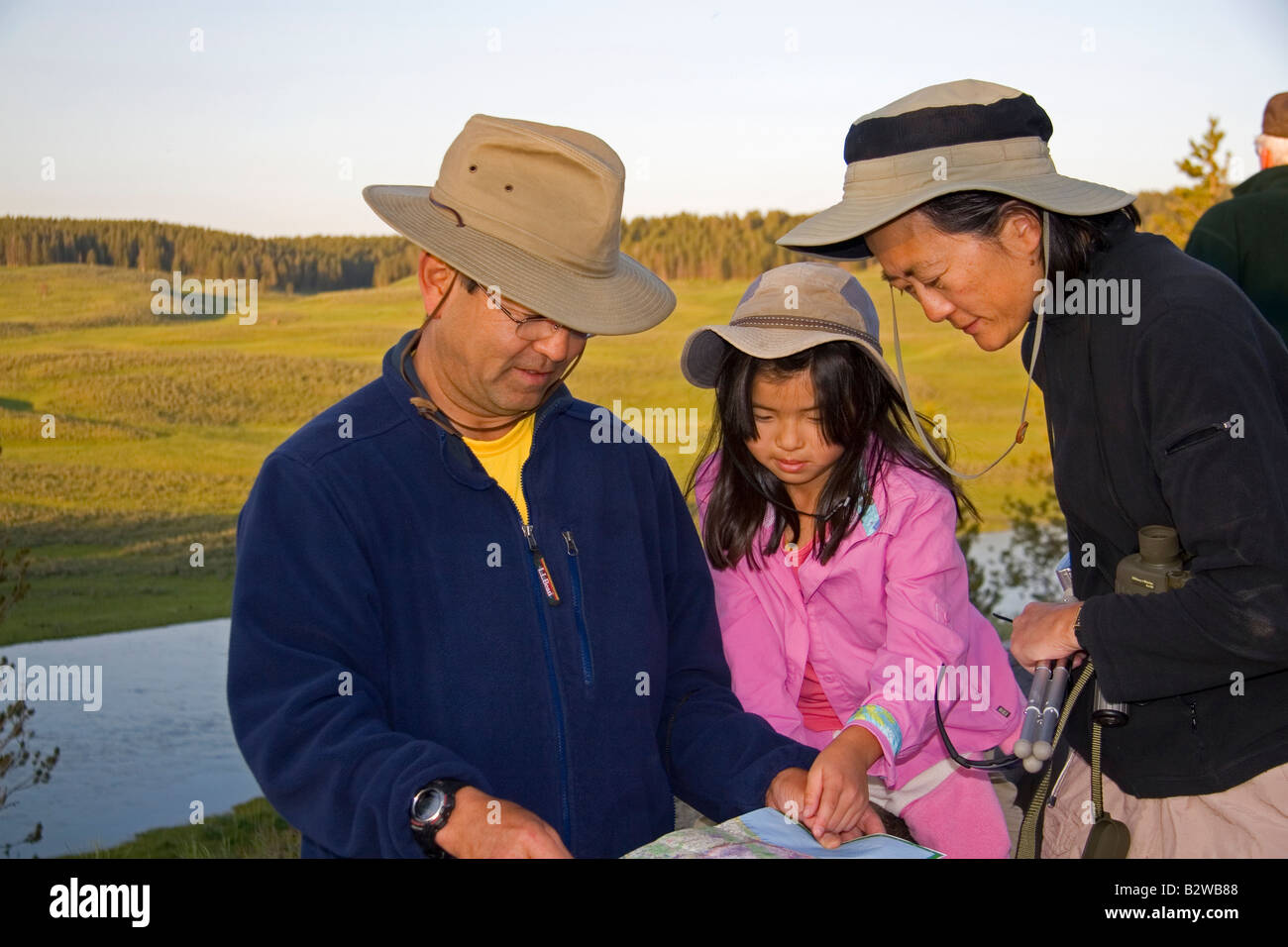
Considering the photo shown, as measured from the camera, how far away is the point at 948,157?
220 cm

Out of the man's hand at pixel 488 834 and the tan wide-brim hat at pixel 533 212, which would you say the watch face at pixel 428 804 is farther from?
the tan wide-brim hat at pixel 533 212

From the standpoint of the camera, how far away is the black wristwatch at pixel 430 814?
1.83m

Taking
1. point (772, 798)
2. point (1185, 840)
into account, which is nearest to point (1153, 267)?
point (1185, 840)

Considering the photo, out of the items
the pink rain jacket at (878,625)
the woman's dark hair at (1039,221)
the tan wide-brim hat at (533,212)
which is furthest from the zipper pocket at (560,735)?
the woman's dark hair at (1039,221)

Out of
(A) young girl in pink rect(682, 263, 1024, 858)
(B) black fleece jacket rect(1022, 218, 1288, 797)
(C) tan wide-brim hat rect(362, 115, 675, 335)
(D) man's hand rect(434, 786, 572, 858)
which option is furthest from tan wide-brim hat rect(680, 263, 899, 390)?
(D) man's hand rect(434, 786, 572, 858)

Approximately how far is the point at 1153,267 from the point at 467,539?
132 centimetres

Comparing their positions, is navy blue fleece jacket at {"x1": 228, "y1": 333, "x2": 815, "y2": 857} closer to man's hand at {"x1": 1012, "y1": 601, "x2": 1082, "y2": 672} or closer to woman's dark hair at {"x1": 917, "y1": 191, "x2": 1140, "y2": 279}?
man's hand at {"x1": 1012, "y1": 601, "x2": 1082, "y2": 672}

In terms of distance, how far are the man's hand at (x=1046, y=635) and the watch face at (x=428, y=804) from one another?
1.12 metres

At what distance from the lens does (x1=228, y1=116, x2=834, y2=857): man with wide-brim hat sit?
1915mm

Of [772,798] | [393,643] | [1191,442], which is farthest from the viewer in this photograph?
[772,798]

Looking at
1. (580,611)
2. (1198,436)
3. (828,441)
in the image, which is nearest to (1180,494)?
(1198,436)

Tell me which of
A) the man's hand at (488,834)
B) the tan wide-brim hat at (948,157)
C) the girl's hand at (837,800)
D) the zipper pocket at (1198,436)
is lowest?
the girl's hand at (837,800)

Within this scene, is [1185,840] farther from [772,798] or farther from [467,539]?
[467,539]
